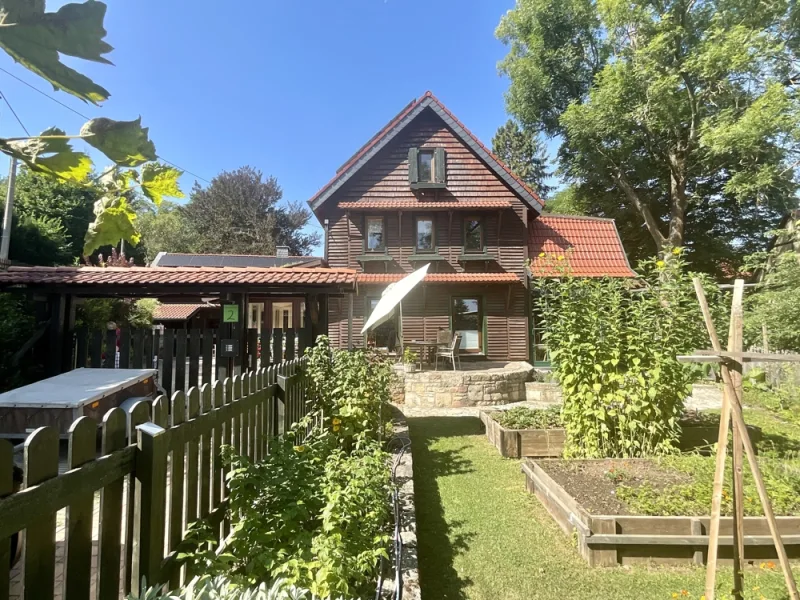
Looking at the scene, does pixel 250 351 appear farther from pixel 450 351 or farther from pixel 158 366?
pixel 450 351

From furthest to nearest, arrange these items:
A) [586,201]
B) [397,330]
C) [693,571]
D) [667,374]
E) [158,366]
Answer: [586,201] → [397,330] → [158,366] → [667,374] → [693,571]

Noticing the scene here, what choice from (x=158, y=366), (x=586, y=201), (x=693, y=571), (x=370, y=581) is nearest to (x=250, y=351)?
(x=158, y=366)

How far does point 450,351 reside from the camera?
11539 mm

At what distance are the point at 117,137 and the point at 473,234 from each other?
1379 centimetres

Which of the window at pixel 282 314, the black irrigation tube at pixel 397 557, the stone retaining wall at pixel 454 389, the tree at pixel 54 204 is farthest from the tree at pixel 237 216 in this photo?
the black irrigation tube at pixel 397 557

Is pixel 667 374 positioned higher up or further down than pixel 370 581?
higher up

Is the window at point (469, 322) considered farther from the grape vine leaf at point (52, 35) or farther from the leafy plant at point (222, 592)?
the grape vine leaf at point (52, 35)

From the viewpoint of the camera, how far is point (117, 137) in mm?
924

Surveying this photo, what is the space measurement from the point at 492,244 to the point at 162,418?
13101mm

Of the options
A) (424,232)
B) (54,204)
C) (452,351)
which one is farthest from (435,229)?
(54,204)

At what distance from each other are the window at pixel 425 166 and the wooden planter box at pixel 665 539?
1258 cm

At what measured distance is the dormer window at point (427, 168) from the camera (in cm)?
1401

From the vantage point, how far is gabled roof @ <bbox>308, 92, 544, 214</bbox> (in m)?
13.8

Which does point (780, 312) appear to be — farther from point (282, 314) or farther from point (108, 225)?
point (282, 314)
